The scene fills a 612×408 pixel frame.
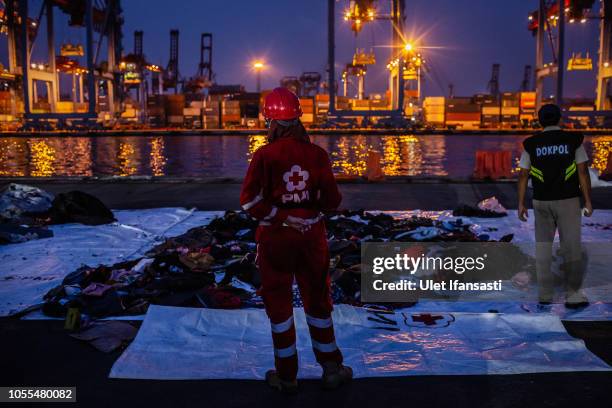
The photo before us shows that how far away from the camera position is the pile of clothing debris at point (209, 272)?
19.4 feet

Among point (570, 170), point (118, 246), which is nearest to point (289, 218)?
point (570, 170)

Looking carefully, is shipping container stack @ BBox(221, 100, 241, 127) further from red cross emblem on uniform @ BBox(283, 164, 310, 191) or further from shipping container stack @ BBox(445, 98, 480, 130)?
red cross emblem on uniform @ BBox(283, 164, 310, 191)

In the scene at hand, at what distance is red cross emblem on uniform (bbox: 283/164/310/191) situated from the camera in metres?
3.80

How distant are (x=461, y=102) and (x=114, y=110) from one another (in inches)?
2107

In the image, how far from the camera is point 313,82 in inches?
5320

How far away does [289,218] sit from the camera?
12.5 ft

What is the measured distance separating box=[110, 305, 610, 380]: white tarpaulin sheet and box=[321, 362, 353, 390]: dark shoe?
0.68 ft

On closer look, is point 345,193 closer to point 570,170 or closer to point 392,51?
point 570,170

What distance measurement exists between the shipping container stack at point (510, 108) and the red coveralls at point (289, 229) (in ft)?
311

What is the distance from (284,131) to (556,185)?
3.06m

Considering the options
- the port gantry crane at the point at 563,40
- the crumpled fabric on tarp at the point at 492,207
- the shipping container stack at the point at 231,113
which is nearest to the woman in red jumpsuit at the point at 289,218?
the crumpled fabric on tarp at the point at 492,207

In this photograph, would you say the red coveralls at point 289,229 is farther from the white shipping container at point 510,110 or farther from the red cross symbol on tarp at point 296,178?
the white shipping container at point 510,110

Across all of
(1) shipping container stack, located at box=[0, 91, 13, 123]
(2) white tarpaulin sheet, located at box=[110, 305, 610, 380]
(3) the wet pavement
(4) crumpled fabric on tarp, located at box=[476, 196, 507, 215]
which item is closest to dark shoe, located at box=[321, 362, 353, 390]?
(2) white tarpaulin sheet, located at box=[110, 305, 610, 380]

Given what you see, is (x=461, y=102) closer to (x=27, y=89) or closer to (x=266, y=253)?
(x=27, y=89)
